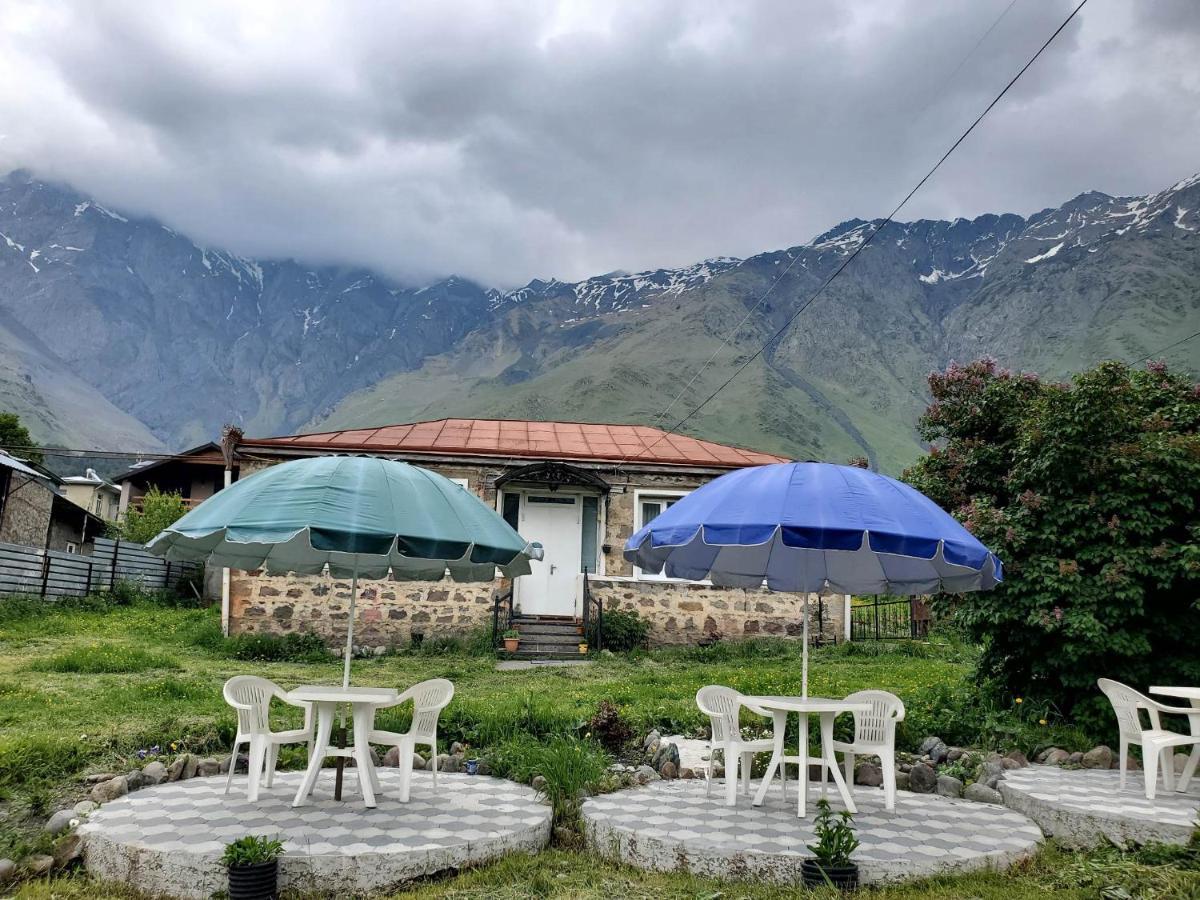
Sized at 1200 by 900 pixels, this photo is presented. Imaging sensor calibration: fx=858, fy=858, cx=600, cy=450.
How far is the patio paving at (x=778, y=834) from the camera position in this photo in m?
4.69

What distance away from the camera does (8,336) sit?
14988 cm

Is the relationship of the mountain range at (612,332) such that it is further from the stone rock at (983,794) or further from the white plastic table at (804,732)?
the white plastic table at (804,732)

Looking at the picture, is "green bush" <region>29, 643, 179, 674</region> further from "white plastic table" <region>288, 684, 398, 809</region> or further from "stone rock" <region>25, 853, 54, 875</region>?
"stone rock" <region>25, 853, 54, 875</region>

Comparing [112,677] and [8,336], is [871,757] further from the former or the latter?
[8,336]

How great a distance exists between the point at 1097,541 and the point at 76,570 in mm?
18805

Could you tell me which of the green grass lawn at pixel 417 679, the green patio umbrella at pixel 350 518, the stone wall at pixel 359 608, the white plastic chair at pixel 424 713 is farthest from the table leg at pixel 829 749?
the stone wall at pixel 359 608

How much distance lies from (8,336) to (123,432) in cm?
3503

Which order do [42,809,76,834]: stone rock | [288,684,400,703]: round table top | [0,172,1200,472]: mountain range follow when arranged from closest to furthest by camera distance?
[42,809,76,834]: stone rock, [288,684,400,703]: round table top, [0,172,1200,472]: mountain range

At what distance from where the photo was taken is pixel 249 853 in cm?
427

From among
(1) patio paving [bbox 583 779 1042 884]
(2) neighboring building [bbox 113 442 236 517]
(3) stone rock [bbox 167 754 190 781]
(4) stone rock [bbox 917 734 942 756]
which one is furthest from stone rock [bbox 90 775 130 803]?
(2) neighboring building [bbox 113 442 236 517]

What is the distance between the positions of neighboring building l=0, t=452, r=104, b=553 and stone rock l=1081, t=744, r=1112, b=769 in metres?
22.6

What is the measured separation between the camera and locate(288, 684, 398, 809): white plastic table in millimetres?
5629

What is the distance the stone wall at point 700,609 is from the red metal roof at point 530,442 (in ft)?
8.02

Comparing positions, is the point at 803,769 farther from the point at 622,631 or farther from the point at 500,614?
the point at 500,614
